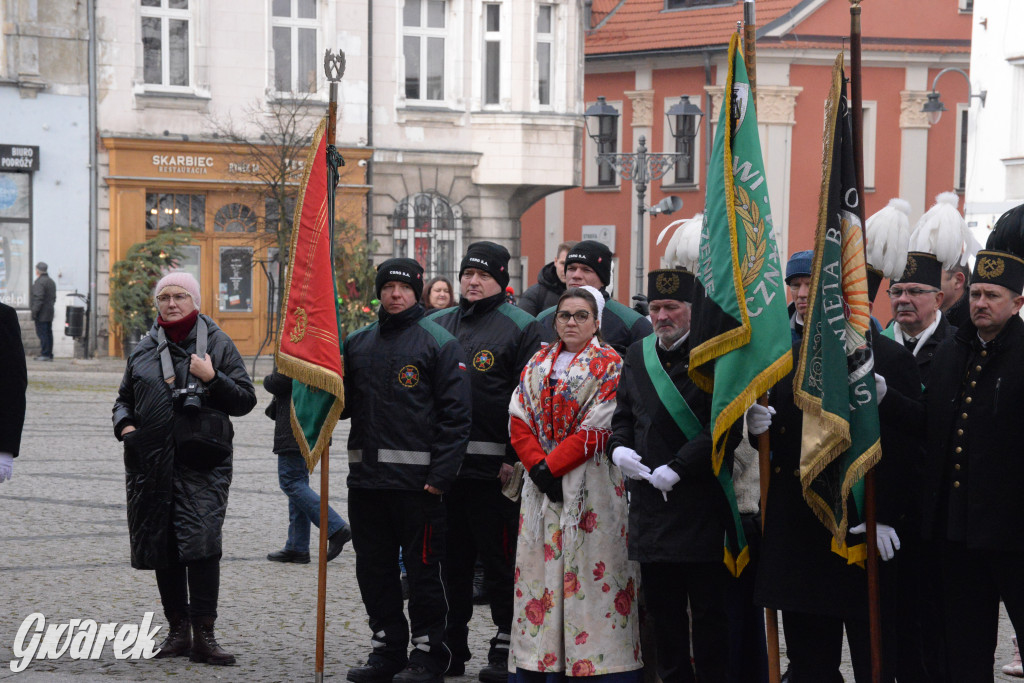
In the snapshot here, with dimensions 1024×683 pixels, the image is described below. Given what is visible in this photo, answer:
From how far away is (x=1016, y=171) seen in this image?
926 inches

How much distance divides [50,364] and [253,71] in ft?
23.6

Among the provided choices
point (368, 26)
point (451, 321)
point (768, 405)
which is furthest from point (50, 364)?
point (768, 405)

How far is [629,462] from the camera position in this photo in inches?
235

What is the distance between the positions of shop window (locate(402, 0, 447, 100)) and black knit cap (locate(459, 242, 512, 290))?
896 inches

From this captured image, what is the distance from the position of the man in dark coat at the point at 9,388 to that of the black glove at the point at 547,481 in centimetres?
258

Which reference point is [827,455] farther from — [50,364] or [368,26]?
[368,26]

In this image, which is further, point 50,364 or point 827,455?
point 50,364

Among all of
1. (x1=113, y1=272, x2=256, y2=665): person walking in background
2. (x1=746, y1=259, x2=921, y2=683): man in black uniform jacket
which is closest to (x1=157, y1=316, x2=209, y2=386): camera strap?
(x1=113, y1=272, x2=256, y2=665): person walking in background

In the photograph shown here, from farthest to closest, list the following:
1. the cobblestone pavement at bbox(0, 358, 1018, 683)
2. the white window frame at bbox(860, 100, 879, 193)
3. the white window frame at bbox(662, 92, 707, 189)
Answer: the white window frame at bbox(860, 100, 879, 193)
the white window frame at bbox(662, 92, 707, 189)
the cobblestone pavement at bbox(0, 358, 1018, 683)

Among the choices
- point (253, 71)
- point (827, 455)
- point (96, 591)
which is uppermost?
point (253, 71)

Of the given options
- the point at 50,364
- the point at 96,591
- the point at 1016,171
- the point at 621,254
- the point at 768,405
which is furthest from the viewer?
the point at 621,254

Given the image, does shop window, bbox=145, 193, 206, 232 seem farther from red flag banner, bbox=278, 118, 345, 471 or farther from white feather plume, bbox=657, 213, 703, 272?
white feather plume, bbox=657, 213, 703, 272

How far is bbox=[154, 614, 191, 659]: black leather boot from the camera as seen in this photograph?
23.6 ft

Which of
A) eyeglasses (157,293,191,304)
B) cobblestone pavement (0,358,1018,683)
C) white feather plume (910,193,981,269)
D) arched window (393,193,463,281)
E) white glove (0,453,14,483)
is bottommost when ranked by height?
cobblestone pavement (0,358,1018,683)
